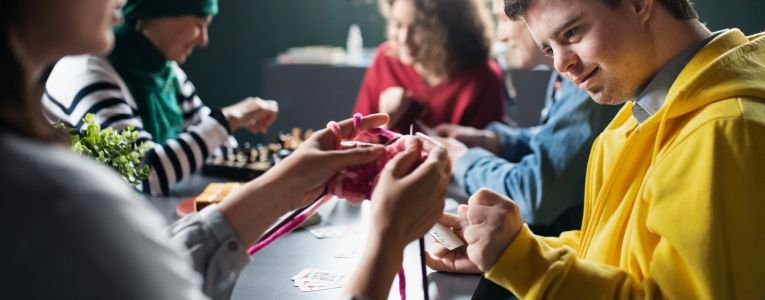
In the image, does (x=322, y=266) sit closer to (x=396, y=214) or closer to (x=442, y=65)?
(x=396, y=214)

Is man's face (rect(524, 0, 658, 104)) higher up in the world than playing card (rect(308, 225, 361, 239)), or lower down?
higher up

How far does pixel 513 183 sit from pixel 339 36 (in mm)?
3452

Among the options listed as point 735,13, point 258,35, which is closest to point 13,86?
point 735,13

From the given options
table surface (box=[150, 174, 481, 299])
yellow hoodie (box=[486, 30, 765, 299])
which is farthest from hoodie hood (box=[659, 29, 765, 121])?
table surface (box=[150, 174, 481, 299])

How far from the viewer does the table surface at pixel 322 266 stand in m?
1.28

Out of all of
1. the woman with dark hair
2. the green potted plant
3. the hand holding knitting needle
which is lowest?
the green potted plant

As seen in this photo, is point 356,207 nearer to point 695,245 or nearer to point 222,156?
point 222,156

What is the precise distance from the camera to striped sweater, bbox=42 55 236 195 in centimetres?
202

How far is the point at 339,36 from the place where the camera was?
16.9ft

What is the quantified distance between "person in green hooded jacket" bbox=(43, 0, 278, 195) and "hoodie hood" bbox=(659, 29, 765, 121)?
4.78 ft

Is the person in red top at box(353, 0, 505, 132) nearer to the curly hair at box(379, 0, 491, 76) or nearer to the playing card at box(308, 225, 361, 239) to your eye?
the curly hair at box(379, 0, 491, 76)

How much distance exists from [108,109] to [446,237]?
1.20 meters

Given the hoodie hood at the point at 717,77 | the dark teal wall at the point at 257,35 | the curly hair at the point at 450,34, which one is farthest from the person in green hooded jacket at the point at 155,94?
the dark teal wall at the point at 257,35

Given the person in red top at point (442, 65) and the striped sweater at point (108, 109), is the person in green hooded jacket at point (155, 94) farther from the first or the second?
the person in red top at point (442, 65)
